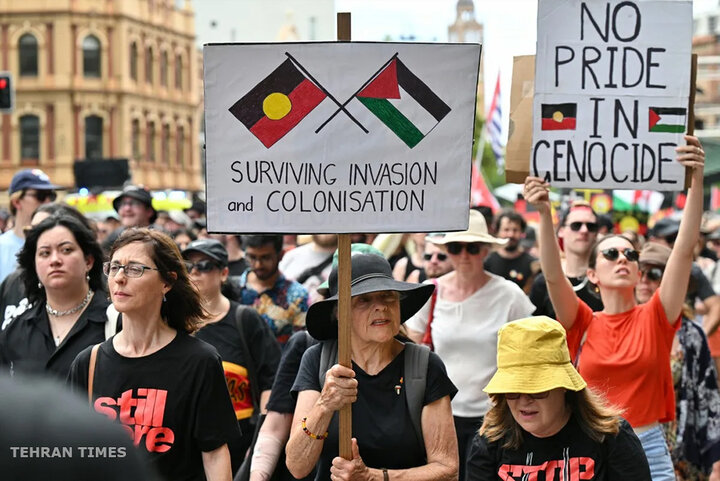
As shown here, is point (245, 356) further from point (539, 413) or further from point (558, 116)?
point (539, 413)

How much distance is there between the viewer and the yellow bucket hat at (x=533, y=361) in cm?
428

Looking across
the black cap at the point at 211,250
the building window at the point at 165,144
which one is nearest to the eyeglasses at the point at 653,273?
the black cap at the point at 211,250

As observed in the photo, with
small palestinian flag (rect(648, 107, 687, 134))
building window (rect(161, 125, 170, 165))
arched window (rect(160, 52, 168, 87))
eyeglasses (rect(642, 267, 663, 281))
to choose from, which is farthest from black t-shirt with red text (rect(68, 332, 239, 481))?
building window (rect(161, 125, 170, 165))

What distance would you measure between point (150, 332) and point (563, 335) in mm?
1632

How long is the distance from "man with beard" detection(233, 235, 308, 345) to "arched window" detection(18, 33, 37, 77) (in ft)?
179

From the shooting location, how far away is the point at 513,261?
34.3 feet

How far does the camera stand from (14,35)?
5906 centimetres

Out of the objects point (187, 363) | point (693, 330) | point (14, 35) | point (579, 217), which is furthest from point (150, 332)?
point (14, 35)

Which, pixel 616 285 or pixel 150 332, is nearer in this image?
pixel 150 332

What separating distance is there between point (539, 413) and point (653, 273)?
3.48m

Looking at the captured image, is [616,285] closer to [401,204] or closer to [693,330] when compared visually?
[693,330]

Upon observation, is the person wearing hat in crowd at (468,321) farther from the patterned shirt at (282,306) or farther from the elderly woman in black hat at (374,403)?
the elderly woman in black hat at (374,403)

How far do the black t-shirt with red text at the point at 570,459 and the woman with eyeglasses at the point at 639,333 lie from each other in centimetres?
136

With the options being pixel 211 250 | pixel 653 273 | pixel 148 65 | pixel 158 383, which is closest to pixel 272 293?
pixel 211 250
